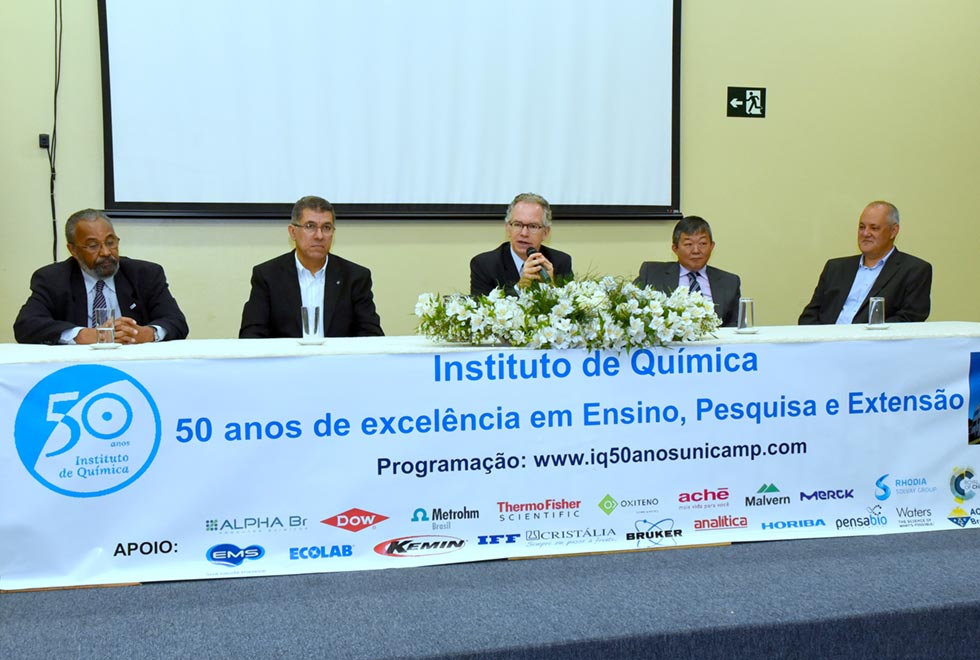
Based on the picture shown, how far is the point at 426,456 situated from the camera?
7.92 ft

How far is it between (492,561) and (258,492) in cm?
68

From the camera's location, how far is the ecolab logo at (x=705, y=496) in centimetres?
255

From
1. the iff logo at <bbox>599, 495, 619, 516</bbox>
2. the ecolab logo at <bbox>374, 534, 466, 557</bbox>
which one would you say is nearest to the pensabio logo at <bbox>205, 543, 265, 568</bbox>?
the ecolab logo at <bbox>374, 534, 466, 557</bbox>

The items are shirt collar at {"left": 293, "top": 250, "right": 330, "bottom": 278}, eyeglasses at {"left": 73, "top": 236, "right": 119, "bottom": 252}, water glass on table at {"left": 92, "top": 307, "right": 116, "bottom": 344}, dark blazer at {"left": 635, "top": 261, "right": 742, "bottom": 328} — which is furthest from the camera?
dark blazer at {"left": 635, "top": 261, "right": 742, "bottom": 328}

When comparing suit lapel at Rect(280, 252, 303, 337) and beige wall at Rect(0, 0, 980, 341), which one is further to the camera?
beige wall at Rect(0, 0, 980, 341)

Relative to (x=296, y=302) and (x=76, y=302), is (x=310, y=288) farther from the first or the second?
(x=76, y=302)

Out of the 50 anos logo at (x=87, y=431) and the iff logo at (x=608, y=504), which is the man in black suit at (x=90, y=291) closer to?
the 50 anos logo at (x=87, y=431)

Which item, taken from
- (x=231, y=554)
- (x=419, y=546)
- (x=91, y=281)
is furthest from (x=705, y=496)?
(x=91, y=281)

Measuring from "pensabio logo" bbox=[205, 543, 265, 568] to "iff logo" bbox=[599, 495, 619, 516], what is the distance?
925 mm

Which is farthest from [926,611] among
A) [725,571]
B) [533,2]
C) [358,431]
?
[533,2]

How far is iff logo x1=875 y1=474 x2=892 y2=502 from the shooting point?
2.66m

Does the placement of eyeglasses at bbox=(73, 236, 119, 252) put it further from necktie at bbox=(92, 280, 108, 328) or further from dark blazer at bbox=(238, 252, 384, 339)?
dark blazer at bbox=(238, 252, 384, 339)

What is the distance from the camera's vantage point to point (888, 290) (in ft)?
12.8

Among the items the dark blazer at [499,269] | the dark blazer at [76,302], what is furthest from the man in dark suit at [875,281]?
the dark blazer at [76,302]
